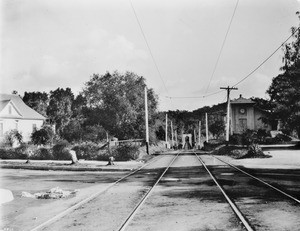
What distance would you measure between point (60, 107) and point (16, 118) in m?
55.2

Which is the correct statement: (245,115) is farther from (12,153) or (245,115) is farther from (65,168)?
(65,168)

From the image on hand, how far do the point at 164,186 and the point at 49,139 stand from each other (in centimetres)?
3176

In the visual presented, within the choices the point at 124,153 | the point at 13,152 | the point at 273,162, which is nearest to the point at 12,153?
the point at 13,152

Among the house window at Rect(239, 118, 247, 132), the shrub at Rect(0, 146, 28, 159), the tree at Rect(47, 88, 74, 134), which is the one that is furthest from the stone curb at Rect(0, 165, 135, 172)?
the tree at Rect(47, 88, 74, 134)

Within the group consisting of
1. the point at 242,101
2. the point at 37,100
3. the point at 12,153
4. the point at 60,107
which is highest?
the point at 37,100

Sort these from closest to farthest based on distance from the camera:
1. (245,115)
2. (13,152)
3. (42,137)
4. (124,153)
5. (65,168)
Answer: (65,168) < (124,153) < (13,152) < (42,137) < (245,115)

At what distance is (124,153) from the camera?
30172 mm

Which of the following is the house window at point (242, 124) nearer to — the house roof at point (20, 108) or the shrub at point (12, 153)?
the house roof at point (20, 108)

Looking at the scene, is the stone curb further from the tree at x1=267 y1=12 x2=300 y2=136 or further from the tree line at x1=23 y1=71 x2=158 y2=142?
the tree line at x1=23 y1=71 x2=158 y2=142

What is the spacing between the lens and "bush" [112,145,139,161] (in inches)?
1183

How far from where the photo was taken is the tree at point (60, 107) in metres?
99.3

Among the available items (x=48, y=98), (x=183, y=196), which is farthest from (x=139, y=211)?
(x=48, y=98)

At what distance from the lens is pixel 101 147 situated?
31031mm

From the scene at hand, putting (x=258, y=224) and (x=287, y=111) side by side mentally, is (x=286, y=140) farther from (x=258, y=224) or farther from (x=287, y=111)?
(x=258, y=224)
